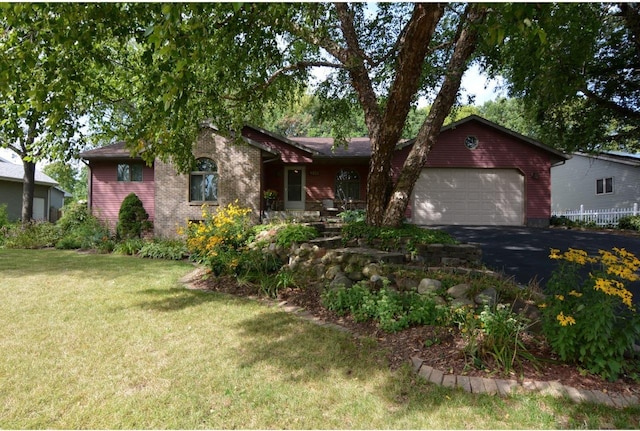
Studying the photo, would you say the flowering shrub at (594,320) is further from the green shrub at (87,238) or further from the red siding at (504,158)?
the green shrub at (87,238)

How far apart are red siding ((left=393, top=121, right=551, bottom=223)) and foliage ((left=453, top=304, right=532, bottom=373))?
12.0m

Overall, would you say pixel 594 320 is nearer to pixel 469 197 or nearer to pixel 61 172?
pixel 469 197

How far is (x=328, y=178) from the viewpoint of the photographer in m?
15.8

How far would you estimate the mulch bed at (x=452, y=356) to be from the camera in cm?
291

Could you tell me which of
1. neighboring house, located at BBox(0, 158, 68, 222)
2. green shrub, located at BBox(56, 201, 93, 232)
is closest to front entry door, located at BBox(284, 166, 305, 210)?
green shrub, located at BBox(56, 201, 93, 232)

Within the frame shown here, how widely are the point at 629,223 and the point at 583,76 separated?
19.5ft

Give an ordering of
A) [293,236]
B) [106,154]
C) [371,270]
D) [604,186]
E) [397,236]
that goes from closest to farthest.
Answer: [371,270] → [397,236] → [293,236] → [106,154] → [604,186]

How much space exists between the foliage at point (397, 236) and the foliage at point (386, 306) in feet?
7.40

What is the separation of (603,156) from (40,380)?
23.8 meters

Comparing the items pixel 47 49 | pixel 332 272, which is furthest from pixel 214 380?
pixel 47 49

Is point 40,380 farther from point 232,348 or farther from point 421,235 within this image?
point 421,235

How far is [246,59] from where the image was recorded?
21.4ft

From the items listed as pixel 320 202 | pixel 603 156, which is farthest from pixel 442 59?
pixel 603 156

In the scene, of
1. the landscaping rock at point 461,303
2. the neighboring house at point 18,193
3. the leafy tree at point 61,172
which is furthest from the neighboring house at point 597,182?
the neighboring house at point 18,193
